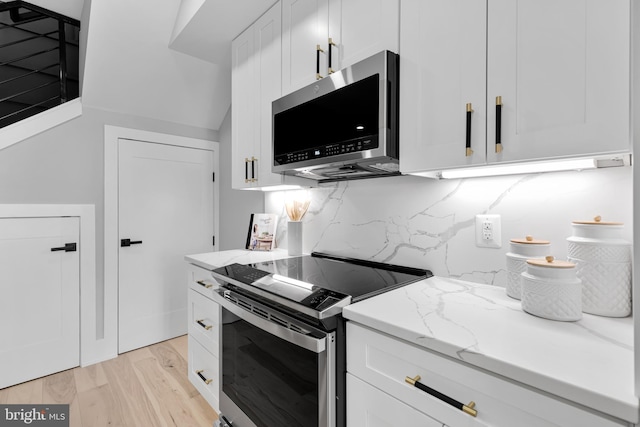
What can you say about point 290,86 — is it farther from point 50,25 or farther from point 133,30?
point 50,25

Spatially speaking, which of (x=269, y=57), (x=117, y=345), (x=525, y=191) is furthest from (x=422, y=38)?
(x=117, y=345)

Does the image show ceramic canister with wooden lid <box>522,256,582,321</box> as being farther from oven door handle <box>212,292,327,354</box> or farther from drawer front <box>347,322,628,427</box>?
oven door handle <box>212,292,327,354</box>

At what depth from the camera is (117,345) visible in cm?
258

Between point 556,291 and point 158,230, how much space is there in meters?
2.95

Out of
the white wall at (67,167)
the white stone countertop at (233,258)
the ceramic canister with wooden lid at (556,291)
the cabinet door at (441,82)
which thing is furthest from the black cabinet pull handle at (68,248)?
the ceramic canister with wooden lid at (556,291)

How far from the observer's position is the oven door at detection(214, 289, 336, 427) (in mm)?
1004

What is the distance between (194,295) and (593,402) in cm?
195

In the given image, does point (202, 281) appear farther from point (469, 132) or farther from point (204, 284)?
point (469, 132)

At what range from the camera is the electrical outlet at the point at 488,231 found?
3.99 feet

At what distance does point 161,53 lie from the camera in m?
2.39

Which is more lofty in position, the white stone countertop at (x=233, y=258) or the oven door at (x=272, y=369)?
the white stone countertop at (x=233, y=258)

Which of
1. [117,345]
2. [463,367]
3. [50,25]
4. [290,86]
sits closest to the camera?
[463,367]

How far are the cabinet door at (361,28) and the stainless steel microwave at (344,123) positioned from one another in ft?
0.31

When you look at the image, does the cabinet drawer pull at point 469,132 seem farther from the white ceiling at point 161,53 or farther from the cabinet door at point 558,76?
the white ceiling at point 161,53
